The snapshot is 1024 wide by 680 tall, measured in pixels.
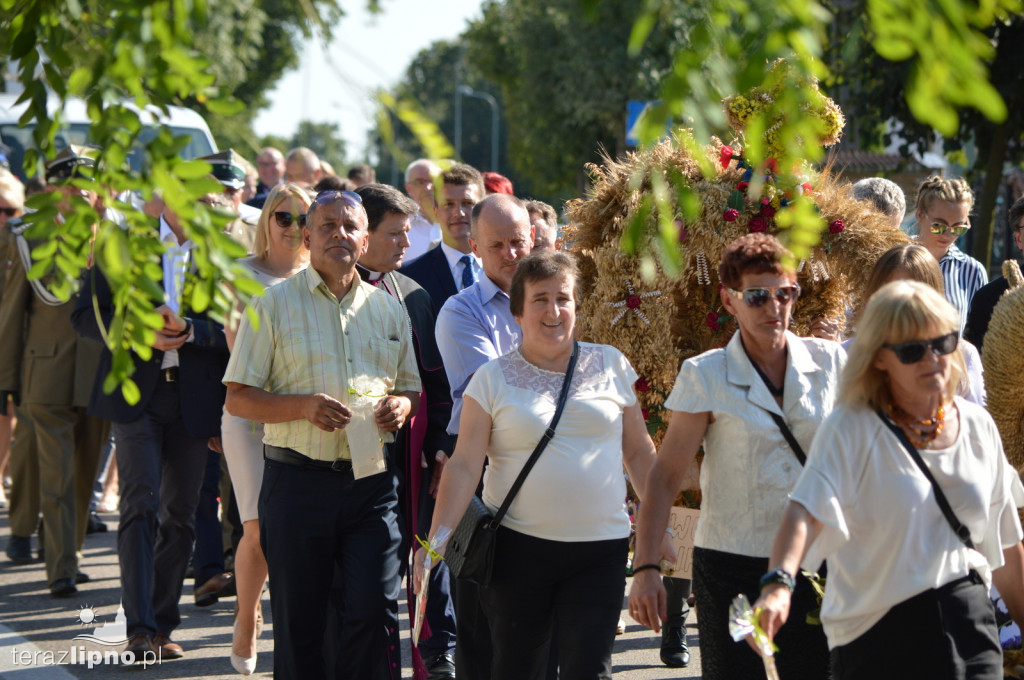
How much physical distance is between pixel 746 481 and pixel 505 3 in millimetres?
35143

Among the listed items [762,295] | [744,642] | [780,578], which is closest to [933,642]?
[780,578]

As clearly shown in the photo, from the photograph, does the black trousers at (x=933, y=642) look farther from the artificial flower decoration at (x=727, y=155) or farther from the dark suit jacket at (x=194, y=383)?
the dark suit jacket at (x=194, y=383)

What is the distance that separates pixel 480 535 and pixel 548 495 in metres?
0.27

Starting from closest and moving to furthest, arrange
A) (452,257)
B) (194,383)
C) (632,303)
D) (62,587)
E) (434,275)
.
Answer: (632,303) < (194,383) < (434,275) < (452,257) < (62,587)

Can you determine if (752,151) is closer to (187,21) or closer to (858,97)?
(187,21)

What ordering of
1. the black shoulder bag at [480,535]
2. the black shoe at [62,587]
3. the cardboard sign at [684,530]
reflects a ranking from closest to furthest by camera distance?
the black shoulder bag at [480,535], the cardboard sign at [684,530], the black shoe at [62,587]

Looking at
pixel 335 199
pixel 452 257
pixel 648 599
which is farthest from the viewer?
pixel 452 257

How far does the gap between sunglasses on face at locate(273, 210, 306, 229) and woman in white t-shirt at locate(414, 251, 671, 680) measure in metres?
1.71

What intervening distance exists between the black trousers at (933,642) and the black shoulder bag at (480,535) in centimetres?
129

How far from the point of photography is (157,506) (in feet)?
20.9

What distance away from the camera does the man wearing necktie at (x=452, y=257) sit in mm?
6531

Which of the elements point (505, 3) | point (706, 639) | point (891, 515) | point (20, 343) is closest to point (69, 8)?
point (891, 515)

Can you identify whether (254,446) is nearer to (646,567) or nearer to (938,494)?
(646,567)

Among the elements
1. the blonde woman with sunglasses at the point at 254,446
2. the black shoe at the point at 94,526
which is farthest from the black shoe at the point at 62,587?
the black shoe at the point at 94,526
